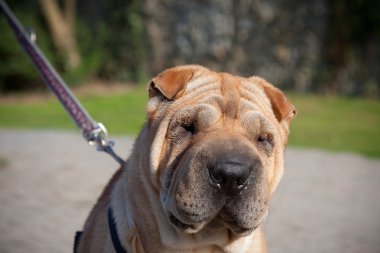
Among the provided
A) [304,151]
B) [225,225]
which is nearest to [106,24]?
[304,151]

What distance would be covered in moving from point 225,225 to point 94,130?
1412mm

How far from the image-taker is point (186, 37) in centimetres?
1903

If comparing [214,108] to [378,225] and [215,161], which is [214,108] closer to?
[215,161]

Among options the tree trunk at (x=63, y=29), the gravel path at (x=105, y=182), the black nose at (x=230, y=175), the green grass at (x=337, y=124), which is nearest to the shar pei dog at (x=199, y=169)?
the black nose at (x=230, y=175)

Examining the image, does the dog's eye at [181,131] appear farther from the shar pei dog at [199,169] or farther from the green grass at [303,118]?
the green grass at [303,118]

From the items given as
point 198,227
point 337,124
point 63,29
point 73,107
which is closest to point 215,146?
point 198,227

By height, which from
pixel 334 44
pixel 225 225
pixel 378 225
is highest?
pixel 334 44

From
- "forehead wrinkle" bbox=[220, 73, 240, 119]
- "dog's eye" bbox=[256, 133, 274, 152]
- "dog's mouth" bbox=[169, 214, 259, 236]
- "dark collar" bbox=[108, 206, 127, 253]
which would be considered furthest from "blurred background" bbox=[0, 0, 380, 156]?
"dog's mouth" bbox=[169, 214, 259, 236]

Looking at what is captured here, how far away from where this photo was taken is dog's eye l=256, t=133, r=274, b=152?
3.09 meters

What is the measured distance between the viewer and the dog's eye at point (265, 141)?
309cm

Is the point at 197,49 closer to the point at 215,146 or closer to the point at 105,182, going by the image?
the point at 105,182

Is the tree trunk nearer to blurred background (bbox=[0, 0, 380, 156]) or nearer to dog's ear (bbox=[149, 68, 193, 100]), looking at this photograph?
blurred background (bbox=[0, 0, 380, 156])

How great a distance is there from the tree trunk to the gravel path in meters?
7.86

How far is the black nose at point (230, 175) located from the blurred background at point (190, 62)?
6.65 m
